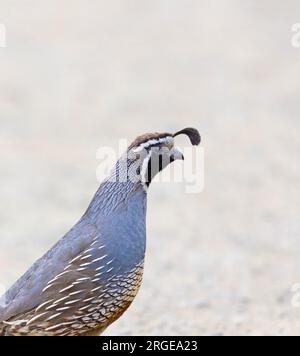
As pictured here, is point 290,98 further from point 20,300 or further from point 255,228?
point 20,300

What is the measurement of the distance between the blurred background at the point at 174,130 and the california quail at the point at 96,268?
1.95m

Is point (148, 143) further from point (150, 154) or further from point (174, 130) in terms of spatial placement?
point (174, 130)

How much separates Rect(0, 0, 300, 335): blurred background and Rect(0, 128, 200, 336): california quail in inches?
76.8

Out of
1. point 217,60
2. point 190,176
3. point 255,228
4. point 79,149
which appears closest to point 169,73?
point 217,60

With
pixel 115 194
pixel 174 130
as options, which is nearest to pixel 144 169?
pixel 115 194

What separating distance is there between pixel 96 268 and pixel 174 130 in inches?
309

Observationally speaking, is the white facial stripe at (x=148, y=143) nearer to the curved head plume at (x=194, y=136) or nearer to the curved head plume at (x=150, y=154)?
the curved head plume at (x=150, y=154)

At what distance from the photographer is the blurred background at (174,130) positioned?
9625 millimetres

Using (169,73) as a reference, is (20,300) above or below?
below

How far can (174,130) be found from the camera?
1422 centimetres

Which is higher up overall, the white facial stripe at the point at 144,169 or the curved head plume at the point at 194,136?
the curved head plume at the point at 194,136

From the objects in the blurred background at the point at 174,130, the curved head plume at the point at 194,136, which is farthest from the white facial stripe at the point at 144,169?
the blurred background at the point at 174,130

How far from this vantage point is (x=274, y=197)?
12.1 metres

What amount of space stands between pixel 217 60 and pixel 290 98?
2042 millimetres
